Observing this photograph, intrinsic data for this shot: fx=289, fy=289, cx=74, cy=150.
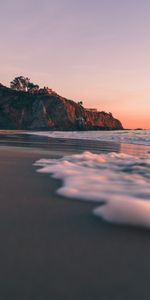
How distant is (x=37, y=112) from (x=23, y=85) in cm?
2405

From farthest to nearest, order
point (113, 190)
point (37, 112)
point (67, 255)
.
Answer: point (37, 112) < point (113, 190) < point (67, 255)

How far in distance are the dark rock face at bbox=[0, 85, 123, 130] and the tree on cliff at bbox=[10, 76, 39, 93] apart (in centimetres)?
840

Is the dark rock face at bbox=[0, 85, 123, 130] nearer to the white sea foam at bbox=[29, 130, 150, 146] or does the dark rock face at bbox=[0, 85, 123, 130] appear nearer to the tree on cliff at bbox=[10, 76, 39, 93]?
the tree on cliff at bbox=[10, 76, 39, 93]

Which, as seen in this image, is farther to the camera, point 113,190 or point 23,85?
point 23,85

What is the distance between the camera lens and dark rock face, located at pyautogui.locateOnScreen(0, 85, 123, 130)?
85188 millimetres

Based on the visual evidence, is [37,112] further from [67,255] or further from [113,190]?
[67,255]

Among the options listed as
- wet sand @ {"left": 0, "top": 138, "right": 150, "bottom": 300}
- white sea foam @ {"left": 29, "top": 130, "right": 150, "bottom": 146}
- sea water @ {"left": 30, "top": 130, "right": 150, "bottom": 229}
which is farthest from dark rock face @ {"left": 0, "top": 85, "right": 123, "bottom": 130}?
wet sand @ {"left": 0, "top": 138, "right": 150, "bottom": 300}

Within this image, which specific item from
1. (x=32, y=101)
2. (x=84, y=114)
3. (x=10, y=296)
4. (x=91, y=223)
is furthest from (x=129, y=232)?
(x=84, y=114)

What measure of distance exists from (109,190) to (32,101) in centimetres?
9055

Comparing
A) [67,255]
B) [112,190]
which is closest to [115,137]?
[112,190]

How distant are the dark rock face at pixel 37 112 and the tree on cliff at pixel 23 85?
27.6ft

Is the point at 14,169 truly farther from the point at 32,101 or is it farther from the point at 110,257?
the point at 32,101

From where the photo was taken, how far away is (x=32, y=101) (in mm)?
91188

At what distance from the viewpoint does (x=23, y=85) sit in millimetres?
106188
